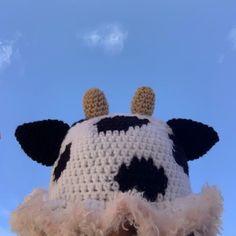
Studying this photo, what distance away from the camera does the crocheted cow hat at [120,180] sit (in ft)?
4.04

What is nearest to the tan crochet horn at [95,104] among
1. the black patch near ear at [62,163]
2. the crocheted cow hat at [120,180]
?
the crocheted cow hat at [120,180]

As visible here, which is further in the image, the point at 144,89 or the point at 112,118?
the point at 144,89

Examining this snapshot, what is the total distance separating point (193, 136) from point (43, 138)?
0.45 meters

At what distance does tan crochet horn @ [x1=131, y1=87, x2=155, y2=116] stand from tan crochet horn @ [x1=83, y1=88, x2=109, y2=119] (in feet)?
0.29

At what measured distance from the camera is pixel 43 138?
155cm

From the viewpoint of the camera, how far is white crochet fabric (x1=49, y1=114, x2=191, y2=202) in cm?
132

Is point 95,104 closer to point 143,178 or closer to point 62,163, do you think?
point 62,163

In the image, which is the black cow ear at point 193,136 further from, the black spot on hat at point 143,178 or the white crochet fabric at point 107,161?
the black spot on hat at point 143,178

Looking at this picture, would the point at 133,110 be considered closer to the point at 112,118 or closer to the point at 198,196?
the point at 112,118

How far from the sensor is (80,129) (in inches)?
57.3

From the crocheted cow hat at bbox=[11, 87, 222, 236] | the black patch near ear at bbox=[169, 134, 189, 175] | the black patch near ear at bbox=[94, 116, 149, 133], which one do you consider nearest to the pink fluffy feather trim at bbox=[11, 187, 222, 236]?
the crocheted cow hat at bbox=[11, 87, 222, 236]

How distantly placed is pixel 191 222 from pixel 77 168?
1.08 ft

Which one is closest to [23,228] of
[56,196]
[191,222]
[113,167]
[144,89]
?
[56,196]

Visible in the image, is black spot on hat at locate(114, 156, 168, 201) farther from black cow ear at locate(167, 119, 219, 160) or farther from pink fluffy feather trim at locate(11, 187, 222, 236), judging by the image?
black cow ear at locate(167, 119, 219, 160)
